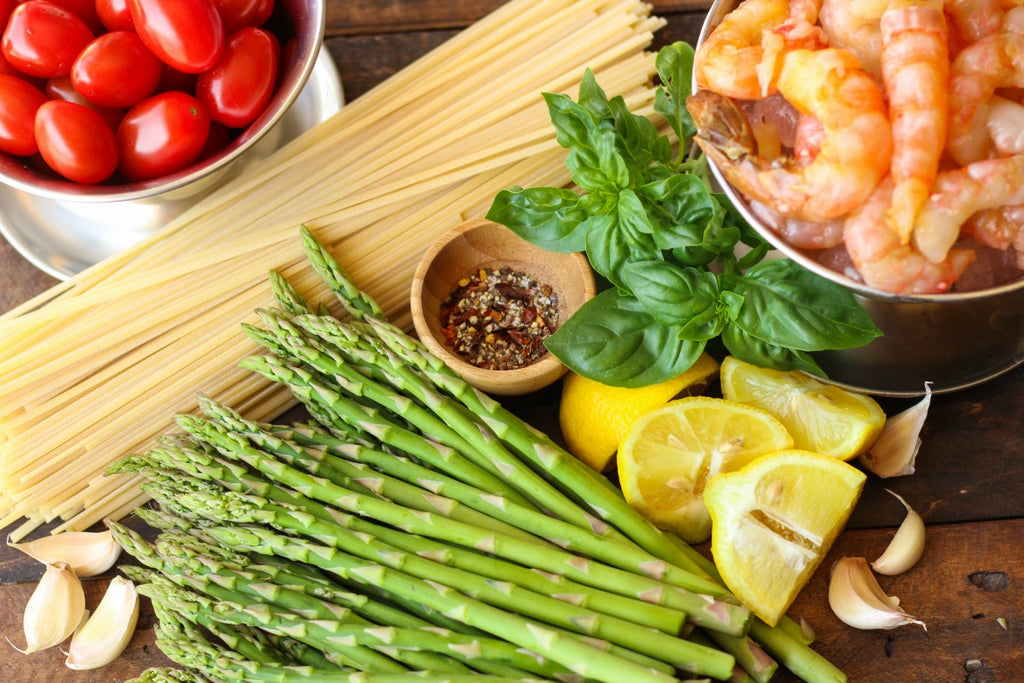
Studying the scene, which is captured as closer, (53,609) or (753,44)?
(753,44)

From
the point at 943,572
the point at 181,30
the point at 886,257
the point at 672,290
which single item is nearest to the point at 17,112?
the point at 181,30

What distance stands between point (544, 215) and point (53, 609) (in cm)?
109

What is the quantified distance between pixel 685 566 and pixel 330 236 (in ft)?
2.85

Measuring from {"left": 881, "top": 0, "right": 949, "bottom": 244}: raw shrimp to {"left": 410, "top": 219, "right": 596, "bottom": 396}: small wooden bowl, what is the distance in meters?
0.62

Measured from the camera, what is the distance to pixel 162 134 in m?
1.58

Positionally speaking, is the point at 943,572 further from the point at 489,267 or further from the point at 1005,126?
the point at 489,267

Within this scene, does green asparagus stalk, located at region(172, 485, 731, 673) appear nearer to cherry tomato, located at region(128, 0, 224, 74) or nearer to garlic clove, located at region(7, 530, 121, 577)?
garlic clove, located at region(7, 530, 121, 577)

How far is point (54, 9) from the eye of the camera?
1.57m

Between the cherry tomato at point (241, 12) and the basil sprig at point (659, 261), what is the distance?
1.88 ft

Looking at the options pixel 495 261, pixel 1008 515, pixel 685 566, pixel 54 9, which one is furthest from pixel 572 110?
pixel 1008 515

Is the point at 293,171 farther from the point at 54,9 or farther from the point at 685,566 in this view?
the point at 685,566

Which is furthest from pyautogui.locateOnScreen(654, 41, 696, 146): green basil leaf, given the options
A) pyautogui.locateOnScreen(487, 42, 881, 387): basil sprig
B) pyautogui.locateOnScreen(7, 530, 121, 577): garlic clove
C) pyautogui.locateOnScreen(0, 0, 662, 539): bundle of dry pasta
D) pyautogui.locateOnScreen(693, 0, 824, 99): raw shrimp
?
pyautogui.locateOnScreen(7, 530, 121, 577): garlic clove

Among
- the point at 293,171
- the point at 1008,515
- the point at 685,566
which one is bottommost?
the point at 1008,515

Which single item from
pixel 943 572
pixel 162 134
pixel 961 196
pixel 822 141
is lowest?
pixel 943 572
